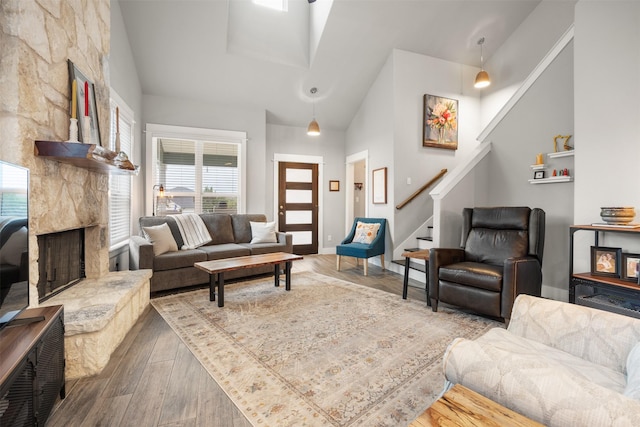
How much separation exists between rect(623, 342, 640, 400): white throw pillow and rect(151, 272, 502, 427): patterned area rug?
924mm

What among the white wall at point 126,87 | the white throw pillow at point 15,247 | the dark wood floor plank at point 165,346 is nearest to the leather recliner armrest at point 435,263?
the dark wood floor plank at point 165,346

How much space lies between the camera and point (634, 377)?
2.99 feet

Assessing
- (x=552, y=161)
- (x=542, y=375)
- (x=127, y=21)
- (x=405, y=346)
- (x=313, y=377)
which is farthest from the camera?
(x=127, y=21)

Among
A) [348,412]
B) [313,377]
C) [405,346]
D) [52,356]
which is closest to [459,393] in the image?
[348,412]

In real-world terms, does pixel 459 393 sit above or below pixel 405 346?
above

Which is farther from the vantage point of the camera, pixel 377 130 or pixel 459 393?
pixel 377 130

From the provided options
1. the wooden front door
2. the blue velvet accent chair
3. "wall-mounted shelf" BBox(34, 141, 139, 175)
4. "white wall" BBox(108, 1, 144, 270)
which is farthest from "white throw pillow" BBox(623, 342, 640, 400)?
the wooden front door

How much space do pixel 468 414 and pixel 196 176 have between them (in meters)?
5.21

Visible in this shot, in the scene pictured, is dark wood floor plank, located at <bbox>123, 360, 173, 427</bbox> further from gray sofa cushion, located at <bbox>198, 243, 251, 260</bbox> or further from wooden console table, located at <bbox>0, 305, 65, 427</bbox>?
gray sofa cushion, located at <bbox>198, 243, 251, 260</bbox>

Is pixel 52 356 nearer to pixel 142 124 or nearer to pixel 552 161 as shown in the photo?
pixel 142 124

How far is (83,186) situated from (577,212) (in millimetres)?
4475

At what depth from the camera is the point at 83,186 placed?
8.18 feet

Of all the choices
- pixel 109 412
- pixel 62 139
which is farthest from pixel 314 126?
pixel 109 412

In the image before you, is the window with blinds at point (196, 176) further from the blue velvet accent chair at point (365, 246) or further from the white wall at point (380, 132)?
the white wall at point (380, 132)
